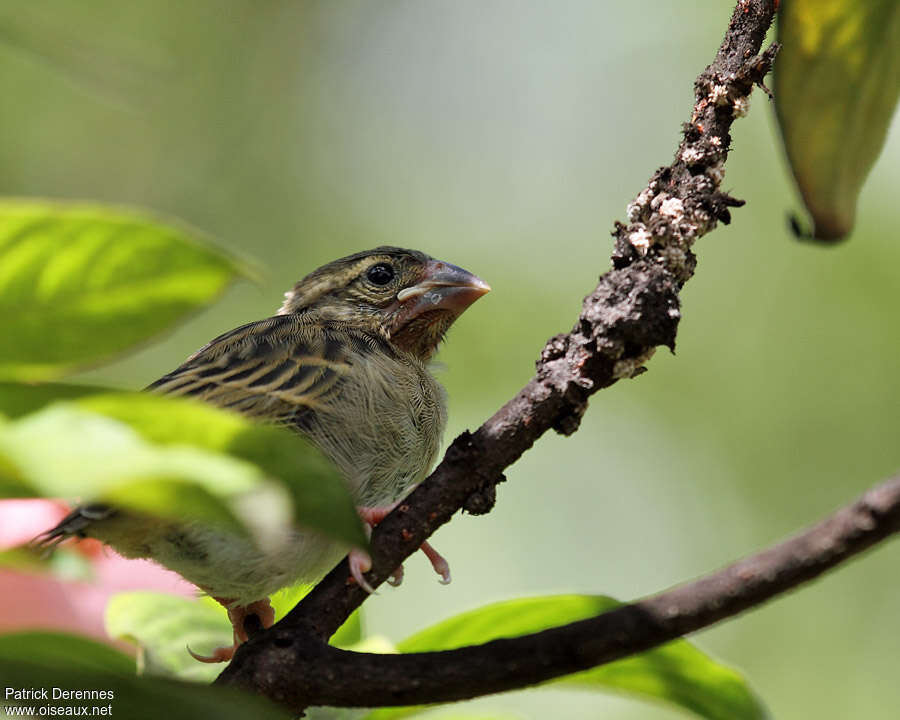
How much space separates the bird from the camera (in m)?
2.62

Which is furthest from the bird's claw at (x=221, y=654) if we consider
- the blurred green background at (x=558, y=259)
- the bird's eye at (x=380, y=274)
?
the blurred green background at (x=558, y=259)

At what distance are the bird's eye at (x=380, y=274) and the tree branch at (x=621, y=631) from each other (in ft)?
8.17

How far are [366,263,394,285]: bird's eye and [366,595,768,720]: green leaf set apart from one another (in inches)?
77.1

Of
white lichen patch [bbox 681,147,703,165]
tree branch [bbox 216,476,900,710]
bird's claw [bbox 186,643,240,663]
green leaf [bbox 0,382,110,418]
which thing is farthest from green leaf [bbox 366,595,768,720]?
green leaf [bbox 0,382,110,418]

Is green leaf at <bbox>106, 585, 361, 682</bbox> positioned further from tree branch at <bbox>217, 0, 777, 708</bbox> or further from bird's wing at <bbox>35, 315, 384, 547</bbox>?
tree branch at <bbox>217, 0, 777, 708</bbox>

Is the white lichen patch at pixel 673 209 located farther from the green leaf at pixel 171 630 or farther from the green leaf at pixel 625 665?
the green leaf at pixel 171 630

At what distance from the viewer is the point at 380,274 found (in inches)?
158

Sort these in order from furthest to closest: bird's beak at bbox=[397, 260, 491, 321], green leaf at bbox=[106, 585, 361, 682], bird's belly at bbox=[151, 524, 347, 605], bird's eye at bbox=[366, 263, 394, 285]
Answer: bird's eye at bbox=[366, 263, 394, 285], bird's beak at bbox=[397, 260, 491, 321], bird's belly at bbox=[151, 524, 347, 605], green leaf at bbox=[106, 585, 361, 682]

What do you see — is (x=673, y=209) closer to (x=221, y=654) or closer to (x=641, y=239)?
(x=641, y=239)

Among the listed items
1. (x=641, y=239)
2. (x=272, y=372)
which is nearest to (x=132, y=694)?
(x=641, y=239)

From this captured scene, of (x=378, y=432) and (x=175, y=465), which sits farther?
(x=378, y=432)

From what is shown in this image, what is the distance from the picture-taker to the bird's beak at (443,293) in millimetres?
3791

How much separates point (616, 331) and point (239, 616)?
153 centimetres

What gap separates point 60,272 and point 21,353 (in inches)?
5.2
